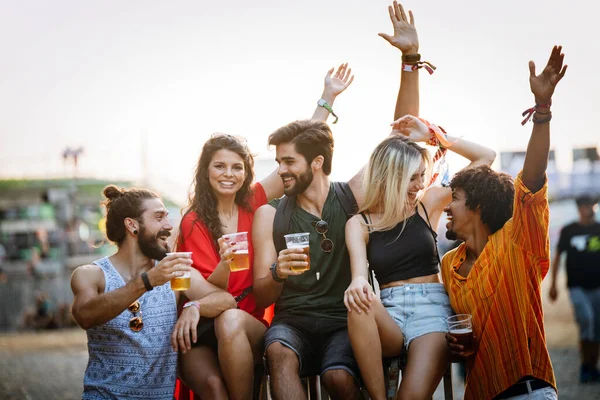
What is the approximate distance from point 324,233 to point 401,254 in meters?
0.58

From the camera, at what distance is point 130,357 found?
15.4 ft

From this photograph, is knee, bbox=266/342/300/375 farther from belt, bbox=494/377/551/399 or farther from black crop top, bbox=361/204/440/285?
belt, bbox=494/377/551/399

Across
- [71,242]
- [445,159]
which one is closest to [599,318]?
[445,159]

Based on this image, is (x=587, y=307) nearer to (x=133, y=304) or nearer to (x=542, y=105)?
(x=542, y=105)

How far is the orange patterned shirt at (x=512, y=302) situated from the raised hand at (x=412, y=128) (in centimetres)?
99

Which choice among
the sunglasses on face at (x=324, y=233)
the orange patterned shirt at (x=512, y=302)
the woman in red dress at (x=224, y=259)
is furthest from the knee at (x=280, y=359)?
the orange patterned shirt at (x=512, y=302)

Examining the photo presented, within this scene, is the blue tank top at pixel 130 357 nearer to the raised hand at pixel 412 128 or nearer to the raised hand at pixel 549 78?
the raised hand at pixel 412 128

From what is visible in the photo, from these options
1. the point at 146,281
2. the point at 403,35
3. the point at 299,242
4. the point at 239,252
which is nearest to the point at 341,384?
the point at 299,242

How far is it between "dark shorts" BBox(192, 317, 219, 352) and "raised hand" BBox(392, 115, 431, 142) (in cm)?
189

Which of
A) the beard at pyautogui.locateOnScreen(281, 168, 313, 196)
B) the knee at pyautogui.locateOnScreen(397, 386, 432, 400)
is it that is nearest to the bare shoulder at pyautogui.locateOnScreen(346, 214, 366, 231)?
the beard at pyautogui.locateOnScreen(281, 168, 313, 196)

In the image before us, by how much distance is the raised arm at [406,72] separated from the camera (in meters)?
5.66

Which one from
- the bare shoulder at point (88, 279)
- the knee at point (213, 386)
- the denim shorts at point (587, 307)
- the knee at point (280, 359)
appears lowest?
the denim shorts at point (587, 307)

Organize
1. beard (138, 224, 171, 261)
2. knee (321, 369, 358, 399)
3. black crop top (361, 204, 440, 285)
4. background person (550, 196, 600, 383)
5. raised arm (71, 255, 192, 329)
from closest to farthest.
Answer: raised arm (71, 255, 192, 329), knee (321, 369, 358, 399), black crop top (361, 204, 440, 285), beard (138, 224, 171, 261), background person (550, 196, 600, 383)

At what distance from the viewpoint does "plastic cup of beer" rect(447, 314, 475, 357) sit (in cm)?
441
